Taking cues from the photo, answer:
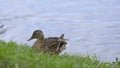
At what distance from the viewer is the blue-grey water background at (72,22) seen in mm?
18766

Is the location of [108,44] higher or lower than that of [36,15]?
lower

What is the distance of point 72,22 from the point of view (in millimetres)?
21812

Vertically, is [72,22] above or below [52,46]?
above

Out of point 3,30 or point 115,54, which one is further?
point 3,30

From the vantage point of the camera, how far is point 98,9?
917 inches

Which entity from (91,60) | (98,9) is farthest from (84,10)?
(91,60)

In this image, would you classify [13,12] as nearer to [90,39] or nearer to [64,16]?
[64,16]

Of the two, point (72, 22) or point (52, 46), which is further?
point (72, 22)

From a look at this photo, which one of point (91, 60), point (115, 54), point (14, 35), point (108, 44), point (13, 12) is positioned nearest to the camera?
point (91, 60)

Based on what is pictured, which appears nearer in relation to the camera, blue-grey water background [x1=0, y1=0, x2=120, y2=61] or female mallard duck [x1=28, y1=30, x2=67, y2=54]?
female mallard duck [x1=28, y1=30, x2=67, y2=54]

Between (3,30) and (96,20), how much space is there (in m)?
4.13

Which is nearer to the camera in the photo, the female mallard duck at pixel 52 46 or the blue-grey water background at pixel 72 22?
the female mallard duck at pixel 52 46

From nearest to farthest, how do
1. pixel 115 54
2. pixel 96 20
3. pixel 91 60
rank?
pixel 91 60
pixel 115 54
pixel 96 20

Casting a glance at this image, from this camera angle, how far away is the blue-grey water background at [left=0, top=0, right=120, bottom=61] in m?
18.8
